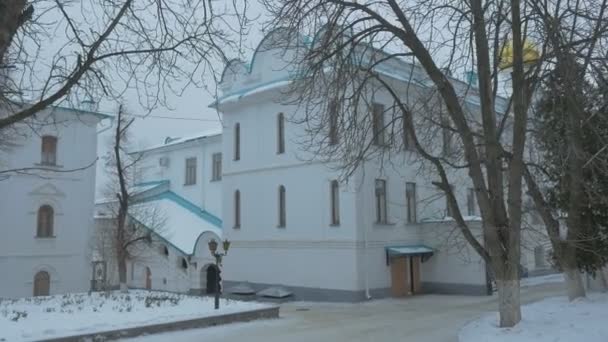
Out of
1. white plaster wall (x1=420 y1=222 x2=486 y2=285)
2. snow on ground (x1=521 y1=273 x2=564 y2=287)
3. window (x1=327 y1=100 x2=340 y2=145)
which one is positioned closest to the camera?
window (x1=327 y1=100 x2=340 y2=145)

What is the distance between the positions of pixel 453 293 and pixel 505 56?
47.6ft

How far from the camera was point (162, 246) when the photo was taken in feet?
109

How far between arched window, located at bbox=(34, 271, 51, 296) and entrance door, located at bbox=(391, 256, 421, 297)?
1578 centimetres

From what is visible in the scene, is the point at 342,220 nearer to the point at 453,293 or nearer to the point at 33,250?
the point at 453,293

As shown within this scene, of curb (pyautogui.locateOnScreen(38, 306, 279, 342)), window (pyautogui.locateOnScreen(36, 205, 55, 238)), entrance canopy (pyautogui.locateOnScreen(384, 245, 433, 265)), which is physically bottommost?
curb (pyautogui.locateOnScreen(38, 306, 279, 342))

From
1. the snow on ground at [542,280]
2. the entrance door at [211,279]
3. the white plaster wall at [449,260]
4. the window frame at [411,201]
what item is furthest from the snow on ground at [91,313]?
the snow on ground at [542,280]

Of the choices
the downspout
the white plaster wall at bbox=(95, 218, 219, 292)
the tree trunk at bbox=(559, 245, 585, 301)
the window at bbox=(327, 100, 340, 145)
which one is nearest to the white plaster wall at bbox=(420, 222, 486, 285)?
the downspout

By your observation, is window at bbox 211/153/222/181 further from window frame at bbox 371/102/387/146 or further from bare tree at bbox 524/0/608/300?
bare tree at bbox 524/0/608/300

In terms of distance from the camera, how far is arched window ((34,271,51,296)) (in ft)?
85.5

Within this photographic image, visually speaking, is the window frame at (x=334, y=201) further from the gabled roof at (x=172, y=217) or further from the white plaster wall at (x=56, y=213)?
the white plaster wall at (x=56, y=213)

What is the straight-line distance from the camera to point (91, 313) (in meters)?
15.0

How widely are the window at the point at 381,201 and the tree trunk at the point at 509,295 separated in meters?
13.5

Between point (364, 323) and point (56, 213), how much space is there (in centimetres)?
1744

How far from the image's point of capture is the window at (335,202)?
23.7 m
